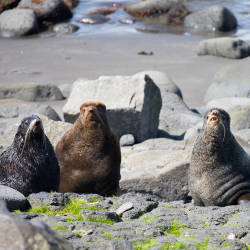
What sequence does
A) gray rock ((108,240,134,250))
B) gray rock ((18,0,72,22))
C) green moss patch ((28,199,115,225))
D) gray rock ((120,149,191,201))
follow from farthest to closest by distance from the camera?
gray rock ((18,0,72,22)) < gray rock ((120,149,191,201)) < green moss patch ((28,199,115,225)) < gray rock ((108,240,134,250))

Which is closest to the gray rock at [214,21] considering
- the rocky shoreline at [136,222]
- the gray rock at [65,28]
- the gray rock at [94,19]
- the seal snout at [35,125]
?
the gray rock at [94,19]

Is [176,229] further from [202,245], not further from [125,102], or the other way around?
[125,102]

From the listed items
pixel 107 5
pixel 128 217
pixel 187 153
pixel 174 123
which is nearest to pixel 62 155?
pixel 187 153

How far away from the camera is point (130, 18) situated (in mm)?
30422

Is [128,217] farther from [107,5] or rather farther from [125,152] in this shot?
[107,5]

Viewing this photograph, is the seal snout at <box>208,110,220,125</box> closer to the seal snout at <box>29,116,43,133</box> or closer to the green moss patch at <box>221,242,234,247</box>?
the seal snout at <box>29,116,43,133</box>

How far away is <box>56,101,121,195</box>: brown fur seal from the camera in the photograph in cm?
810

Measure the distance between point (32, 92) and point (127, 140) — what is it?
16.9 feet

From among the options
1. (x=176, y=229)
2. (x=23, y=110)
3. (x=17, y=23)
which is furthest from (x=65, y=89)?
(x=176, y=229)

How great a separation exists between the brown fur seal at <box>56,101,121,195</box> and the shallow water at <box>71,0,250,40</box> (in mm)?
18403

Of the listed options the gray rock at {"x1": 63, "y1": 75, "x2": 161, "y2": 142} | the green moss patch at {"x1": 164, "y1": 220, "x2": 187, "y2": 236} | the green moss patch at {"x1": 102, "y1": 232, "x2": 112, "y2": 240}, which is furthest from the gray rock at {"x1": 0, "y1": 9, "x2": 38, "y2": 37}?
the green moss patch at {"x1": 102, "y1": 232, "x2": 112, "y2": 240}

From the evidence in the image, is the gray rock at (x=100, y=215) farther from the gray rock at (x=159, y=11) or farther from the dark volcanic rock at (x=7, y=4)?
the dark volcanic rock at (x=7, y=4)

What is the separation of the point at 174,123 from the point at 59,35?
13.3 m

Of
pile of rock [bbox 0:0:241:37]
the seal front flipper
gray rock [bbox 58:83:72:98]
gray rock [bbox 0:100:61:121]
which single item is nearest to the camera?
the seal front flipper
